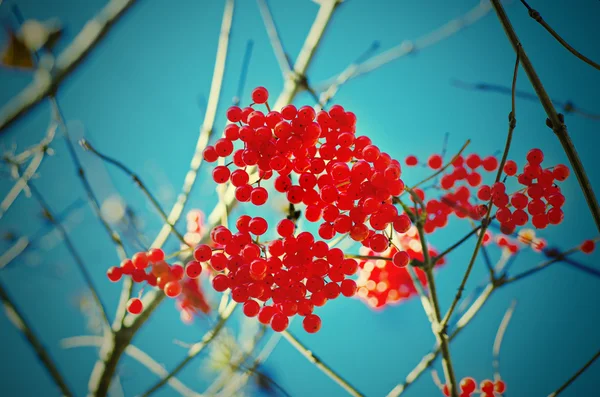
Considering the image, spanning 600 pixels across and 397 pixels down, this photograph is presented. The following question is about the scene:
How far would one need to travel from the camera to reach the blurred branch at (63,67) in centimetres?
91

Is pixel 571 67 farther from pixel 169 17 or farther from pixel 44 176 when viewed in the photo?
pixel 44 176

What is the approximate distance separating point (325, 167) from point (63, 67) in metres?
0.76

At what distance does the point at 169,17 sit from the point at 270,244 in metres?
3.76

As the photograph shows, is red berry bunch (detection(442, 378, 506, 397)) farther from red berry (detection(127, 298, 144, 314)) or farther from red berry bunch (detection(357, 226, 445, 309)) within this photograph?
red berry (detection(127, 298, 144, 314))

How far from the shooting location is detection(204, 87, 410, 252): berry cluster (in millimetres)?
991

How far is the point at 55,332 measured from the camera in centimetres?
443

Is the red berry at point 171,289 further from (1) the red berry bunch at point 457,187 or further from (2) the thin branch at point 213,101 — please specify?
(1) the red berry bunch at point 457,187

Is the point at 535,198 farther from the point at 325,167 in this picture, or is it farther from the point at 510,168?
the point at 325,167

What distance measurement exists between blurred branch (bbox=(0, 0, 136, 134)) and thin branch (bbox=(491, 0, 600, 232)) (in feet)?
3.15

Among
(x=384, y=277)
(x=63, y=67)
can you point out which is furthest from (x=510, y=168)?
(x=63, y=67)

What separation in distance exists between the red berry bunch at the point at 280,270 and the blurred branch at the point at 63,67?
0.56 metres

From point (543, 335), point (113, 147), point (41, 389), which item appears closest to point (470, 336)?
point (543, 335)

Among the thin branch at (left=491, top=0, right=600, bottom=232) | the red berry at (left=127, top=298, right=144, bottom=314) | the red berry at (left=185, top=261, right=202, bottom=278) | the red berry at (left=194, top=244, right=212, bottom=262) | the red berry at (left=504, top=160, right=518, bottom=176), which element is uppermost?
the red berry at (left=504, top=160, right=518, bottom=176)

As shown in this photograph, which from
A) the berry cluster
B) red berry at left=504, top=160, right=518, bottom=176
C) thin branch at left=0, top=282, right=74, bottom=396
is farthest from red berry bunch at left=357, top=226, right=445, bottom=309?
thin branch at left=0, top=282, right=74, bottom=396
